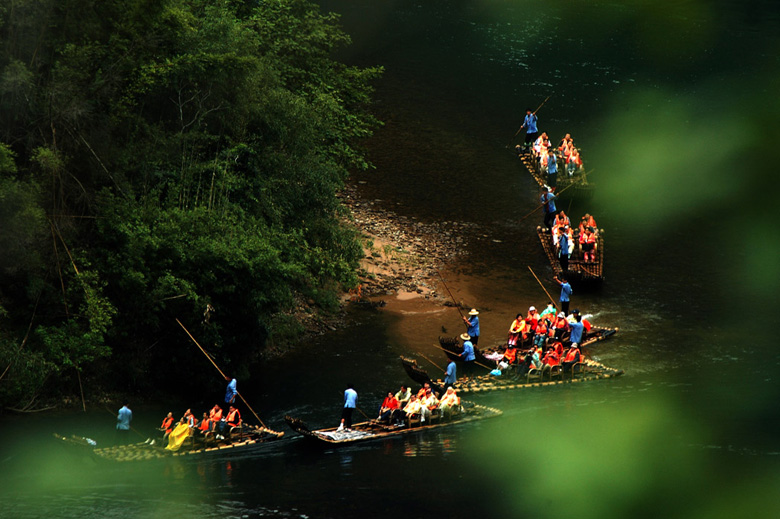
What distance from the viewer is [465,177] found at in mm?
50469

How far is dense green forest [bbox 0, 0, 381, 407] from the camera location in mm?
30281

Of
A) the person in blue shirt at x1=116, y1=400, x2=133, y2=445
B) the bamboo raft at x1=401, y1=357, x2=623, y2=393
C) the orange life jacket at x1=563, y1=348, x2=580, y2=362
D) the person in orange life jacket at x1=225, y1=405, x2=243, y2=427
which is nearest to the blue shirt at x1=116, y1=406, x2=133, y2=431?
the person in blue shirt at x1=116, y1=400, x2=133, y2=445

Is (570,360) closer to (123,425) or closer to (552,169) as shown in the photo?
(123,425)

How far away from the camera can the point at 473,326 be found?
3528 cm

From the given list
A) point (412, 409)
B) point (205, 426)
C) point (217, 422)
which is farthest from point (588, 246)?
point (205, 426)

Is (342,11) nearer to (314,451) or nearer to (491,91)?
(491,91)

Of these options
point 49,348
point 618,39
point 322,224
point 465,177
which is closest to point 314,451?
point 49,348

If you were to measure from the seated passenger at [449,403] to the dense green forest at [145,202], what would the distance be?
6157 millimetres

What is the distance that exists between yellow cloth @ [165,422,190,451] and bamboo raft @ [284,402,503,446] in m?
2.72

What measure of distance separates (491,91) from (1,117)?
34.3 metres

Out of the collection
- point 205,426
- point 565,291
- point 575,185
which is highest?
point 575,185

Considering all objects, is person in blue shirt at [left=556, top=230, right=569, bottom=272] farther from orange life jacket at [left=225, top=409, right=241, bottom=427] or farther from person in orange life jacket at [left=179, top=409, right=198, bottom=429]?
person in orange life jacket at [left=179, top=409, right=198, bottom=429]

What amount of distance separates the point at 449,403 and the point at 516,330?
5367 millimetres

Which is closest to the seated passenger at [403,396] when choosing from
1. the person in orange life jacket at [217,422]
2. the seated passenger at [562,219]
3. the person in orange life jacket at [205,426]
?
the person in orange life jacket at [217,422]
